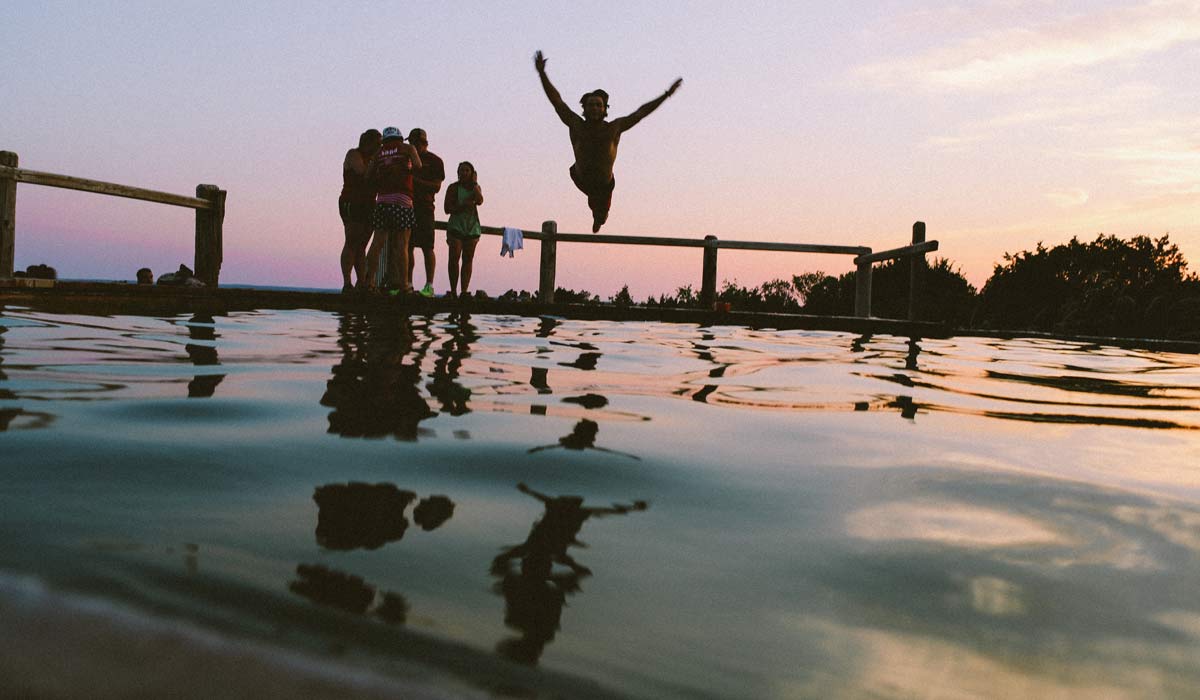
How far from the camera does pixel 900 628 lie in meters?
1.00

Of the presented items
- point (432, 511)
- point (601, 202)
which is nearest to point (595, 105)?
point (601, 202)

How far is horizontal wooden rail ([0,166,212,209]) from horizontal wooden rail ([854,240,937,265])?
8.25 metres

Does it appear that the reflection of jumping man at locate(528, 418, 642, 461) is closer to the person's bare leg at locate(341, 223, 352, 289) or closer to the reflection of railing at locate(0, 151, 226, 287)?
the person's bare leg at locate(341, 223, 352, 289)

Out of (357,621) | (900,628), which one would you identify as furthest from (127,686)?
(900,628)

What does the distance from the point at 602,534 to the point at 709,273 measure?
1172cm

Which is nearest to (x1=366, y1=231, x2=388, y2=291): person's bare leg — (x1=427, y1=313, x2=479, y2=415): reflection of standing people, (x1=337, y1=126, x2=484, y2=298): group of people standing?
(x1=337, y1=126, x2=484, y2=298): group of people standing

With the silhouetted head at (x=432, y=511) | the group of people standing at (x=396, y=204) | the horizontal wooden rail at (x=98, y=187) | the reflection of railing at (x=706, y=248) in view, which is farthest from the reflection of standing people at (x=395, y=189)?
the silhouetted head at (x=432, y=511)

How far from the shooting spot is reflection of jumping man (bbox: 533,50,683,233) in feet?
25.8

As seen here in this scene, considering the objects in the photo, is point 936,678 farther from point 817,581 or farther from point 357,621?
point 357,621

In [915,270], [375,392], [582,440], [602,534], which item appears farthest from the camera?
[915,270]

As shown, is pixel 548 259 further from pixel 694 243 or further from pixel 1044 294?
pixel 1044 294

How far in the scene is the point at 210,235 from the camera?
1045 centimetres

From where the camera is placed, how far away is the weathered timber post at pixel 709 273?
12.7 metres

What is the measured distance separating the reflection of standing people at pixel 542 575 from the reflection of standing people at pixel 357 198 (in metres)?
7.67
